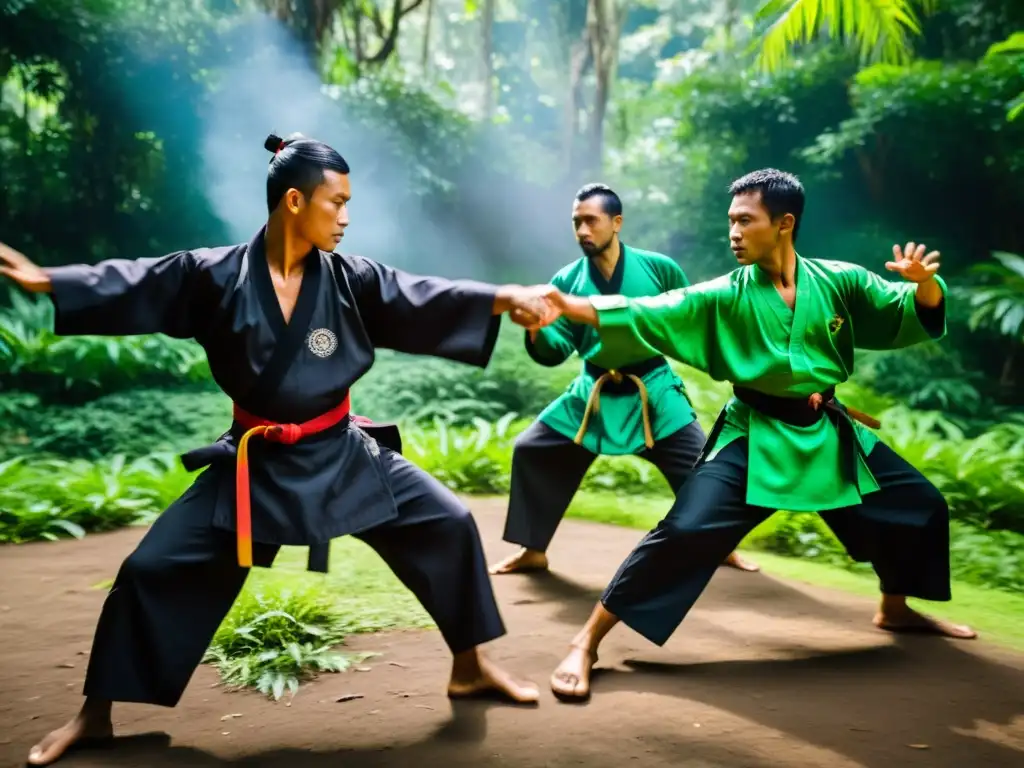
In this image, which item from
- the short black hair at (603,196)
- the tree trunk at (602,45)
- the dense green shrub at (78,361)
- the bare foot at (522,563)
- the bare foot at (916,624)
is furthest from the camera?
the tree trunk at (602,45)

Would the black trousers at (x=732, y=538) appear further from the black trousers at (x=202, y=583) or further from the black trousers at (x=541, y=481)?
the black trousers at (x=541, y=481)

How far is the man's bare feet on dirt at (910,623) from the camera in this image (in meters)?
3.44

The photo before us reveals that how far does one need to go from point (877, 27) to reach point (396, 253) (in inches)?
303

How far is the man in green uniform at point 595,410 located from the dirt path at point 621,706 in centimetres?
57

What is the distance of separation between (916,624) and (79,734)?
10.0ft

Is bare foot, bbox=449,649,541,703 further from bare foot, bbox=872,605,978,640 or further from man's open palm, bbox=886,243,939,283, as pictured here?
man's open palm, bbox=886,243,939,283

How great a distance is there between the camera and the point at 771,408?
3.21m

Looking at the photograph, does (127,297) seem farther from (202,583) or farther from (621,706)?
(621,706)

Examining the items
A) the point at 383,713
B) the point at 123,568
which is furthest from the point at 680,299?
the point at 123,568

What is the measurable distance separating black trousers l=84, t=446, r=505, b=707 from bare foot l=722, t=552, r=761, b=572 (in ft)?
6.80

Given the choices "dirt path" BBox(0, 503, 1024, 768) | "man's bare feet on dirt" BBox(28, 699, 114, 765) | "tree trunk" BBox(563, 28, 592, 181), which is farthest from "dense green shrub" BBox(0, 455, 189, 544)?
"tree trunk" BBox(563, 28, 592, 181)

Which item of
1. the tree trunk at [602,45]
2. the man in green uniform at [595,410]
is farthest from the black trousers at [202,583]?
the tree trunk at [602,45]

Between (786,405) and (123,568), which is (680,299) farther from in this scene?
(123,568)

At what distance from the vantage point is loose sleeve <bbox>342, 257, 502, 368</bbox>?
113 inches
